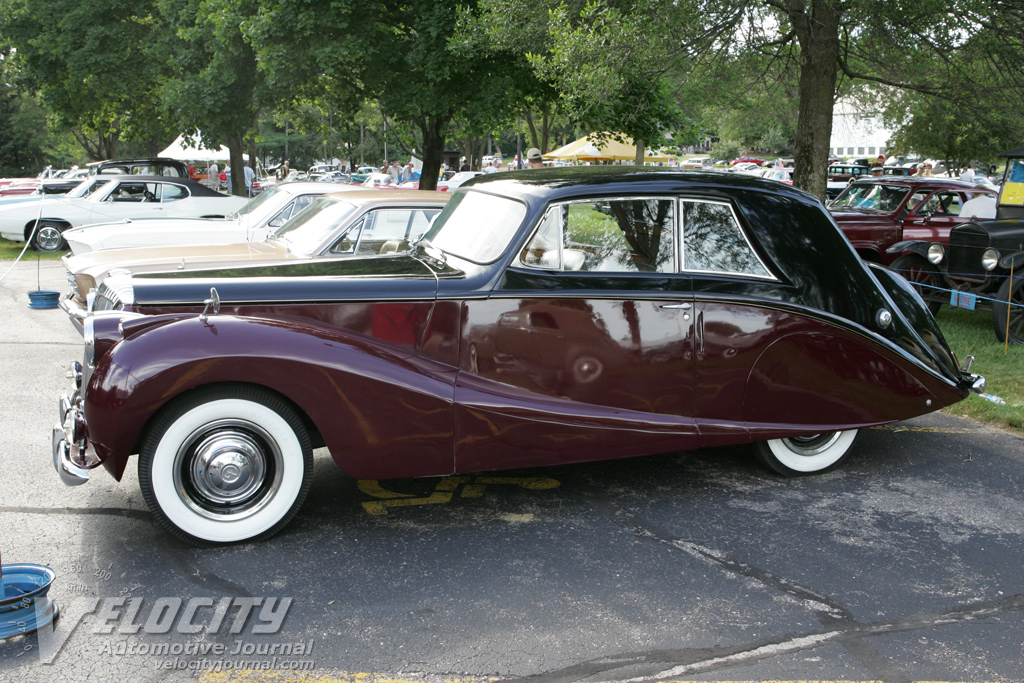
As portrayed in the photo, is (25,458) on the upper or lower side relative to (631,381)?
lower

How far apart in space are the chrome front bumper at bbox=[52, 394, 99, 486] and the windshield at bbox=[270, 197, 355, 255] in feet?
12.3

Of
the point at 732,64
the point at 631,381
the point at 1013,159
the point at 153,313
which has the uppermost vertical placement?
the point at 732,64

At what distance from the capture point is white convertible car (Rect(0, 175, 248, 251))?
54.7 ft

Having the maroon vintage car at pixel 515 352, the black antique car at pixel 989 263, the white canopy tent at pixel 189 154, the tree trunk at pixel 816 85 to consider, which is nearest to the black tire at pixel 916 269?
the black antique car at pixel 989 263

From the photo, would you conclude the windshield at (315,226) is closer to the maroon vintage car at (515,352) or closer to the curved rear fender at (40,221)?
the maroon vintage car at (515,352)

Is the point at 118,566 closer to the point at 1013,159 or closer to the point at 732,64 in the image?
the point at 1013,159

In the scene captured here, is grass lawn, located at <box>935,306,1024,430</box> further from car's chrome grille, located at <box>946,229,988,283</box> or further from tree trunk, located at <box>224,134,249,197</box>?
tree trunk, located at <box>224,134,249,197</box>

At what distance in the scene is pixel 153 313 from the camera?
13.3 ft

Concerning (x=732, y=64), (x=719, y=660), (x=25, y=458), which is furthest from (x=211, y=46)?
(x=719, y=660)

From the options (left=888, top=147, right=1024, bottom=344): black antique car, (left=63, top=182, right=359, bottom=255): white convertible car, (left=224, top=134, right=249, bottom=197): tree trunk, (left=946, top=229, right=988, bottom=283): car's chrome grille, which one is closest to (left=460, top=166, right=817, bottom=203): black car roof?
(left=888, top=147, right=1024, bottom=344): black antique car

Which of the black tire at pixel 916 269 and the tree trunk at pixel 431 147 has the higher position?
the tree trunk at pixel 431 147

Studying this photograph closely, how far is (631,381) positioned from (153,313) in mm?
2365

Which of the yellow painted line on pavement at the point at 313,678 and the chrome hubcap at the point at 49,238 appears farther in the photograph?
the chrome hubcap at the point at 49,238

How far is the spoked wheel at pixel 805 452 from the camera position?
500 centimetres
